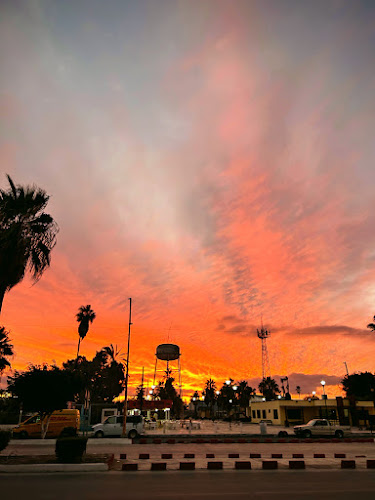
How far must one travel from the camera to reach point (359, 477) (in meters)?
13.0

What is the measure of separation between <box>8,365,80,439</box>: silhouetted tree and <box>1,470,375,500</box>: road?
23.1 feet

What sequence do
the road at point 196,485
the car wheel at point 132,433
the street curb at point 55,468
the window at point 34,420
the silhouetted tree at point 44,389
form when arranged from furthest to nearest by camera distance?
the car wheel at point 132,433, the window at point 34,420, the silhouetted tree at point 44,389, the street curb at point 55,468, the road at point 196,485

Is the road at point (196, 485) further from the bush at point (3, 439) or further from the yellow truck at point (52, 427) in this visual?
the yellow truck at point (52, 427)

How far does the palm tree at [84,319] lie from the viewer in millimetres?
66812

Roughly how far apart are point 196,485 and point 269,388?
102893 mm

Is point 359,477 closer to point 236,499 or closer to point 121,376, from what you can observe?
point 236,499

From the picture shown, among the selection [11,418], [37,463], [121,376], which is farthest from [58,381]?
[121,376]

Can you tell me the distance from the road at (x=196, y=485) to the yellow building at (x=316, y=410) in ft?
134

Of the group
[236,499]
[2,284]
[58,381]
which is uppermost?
[2,284]

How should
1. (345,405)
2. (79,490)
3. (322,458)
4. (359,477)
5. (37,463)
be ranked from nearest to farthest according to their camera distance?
(79,490) → (359,477) → (37,463) → (322,458) → (345,405)

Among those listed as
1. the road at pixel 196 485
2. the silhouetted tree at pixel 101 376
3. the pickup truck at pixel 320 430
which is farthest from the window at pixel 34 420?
the silhouetted tree at pixel 101 376

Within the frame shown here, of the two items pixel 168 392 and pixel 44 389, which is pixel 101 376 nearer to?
pixel 168 392

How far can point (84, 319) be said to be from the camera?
67.4m

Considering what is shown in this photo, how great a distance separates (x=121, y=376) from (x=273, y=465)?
233 ft
